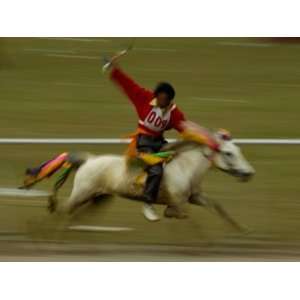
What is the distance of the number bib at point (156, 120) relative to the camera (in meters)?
7.36

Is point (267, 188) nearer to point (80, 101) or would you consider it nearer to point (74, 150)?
point (74, 150)

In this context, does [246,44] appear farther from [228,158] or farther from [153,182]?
[153,182]

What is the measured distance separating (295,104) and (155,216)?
285 inches

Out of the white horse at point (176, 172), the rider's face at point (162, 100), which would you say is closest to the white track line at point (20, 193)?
the white horse at point (176, 172)

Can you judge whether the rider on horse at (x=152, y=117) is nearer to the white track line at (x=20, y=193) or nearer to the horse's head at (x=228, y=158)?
the horse's head at (x=228, y=158)

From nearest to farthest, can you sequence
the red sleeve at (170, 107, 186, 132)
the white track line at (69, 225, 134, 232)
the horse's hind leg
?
1. the red sleeve at (170, 107, 186, 132)
2. the horse's hind leg
3. the white track line at (69, 225, 134, 232)

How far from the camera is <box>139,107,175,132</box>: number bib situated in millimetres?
7355

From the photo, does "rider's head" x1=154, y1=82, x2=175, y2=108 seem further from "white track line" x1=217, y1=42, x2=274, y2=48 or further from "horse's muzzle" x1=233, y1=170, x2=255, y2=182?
"white track line" x1=217, y1=42, x2=274, y2=48

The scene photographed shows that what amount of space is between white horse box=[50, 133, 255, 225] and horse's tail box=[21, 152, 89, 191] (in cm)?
10

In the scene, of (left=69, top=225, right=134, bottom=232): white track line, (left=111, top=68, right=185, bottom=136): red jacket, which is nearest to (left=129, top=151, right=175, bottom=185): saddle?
(left=111, top=68, right=185, bottom=136): red jacket

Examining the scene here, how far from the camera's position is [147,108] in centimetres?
738

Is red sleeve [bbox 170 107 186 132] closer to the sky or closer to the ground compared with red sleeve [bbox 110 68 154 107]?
closer to the ground

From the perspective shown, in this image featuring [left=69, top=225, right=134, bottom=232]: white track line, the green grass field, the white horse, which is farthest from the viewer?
the green grass field

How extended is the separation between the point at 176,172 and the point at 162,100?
1.88ft
